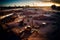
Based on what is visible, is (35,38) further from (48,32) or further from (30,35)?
(48,32)

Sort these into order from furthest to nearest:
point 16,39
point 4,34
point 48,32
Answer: point 48,32
point 4,34
point 16,39

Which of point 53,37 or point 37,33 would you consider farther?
point 37,33

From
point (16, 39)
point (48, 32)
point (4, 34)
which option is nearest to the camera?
point (16, 39)

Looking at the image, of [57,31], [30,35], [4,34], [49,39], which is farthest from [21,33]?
[57,31]

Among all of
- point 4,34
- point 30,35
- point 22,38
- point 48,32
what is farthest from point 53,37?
point 4,34

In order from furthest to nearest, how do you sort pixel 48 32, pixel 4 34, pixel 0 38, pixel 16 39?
pixel 48 32 → pixel 4 34 → pixel 0 38 → pixel 16 39

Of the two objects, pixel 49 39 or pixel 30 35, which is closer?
pixel 49 39

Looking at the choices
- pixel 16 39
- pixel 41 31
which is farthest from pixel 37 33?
pixel 16 39

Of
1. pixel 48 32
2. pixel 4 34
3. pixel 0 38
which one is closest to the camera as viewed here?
pixel 0 38

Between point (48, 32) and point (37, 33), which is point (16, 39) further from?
point (48, 32)
